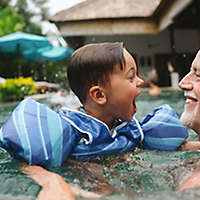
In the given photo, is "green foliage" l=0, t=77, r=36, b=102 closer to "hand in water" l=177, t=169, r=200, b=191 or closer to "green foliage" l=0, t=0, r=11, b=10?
"hand in water" l=177, t=169, r=200, b=191

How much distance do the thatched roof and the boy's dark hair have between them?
8.65m

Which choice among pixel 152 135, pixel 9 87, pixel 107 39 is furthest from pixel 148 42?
pixel 152 135

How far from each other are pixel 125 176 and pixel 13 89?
29.5 ft

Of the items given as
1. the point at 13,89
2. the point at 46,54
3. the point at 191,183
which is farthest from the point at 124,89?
the point at 46,54

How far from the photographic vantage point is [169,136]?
1770 mm

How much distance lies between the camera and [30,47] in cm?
1470

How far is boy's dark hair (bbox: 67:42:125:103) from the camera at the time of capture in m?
1.52

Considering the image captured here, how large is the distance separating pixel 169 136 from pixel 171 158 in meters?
0.15

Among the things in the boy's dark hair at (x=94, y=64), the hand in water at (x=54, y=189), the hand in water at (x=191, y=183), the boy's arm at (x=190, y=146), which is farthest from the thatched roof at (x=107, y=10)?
the hand in water at (x=54, y=189)

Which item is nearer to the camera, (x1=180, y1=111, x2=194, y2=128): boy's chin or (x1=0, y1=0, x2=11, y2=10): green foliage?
(x1=180, y1=111, x2=194, y2=128): boy's chin

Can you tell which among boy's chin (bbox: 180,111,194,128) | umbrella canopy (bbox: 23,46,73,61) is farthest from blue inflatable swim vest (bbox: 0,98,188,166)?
umbrella canopy (bbox: 23,46,73,61)

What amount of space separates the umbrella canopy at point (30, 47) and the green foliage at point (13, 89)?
8.78ft

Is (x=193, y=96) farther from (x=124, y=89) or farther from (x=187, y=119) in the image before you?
(x=124, y=89)

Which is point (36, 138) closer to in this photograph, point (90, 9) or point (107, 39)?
point (90, 9)
